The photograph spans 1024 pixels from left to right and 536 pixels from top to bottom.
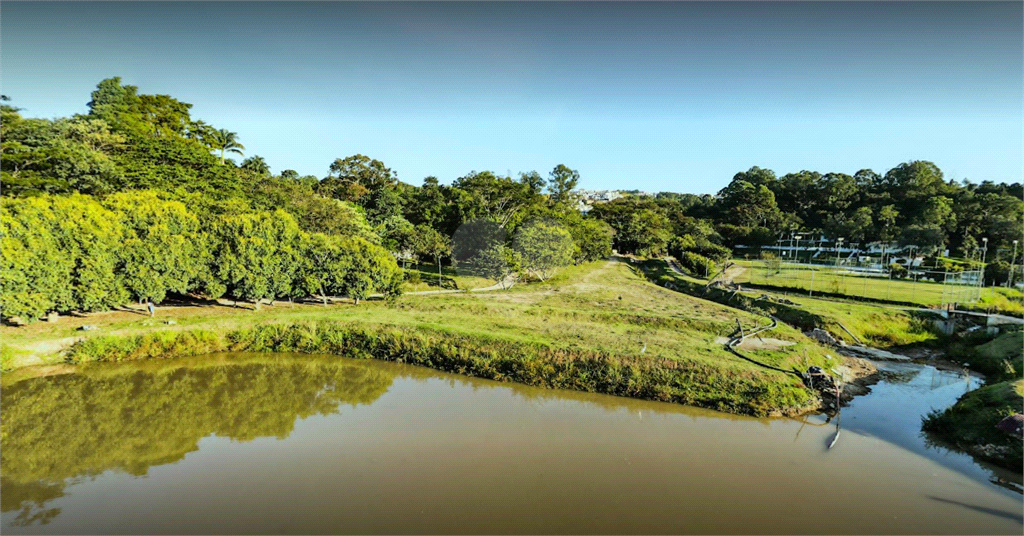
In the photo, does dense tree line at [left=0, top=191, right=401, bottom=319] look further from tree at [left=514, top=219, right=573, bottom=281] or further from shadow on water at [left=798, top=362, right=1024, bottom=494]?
shadow on water at [left=798, top=362, right=1024, bottom=494]

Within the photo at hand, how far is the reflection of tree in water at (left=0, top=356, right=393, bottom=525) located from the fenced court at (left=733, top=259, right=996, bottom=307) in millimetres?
36328

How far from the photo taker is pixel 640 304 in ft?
106

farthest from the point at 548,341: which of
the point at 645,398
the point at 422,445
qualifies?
the point at 422,445

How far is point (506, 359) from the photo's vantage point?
19.6m

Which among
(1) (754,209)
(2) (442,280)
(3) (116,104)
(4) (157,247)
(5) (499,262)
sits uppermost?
(3) (116,104)

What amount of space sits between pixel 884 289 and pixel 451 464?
1564 inches

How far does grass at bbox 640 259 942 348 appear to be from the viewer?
25.1m

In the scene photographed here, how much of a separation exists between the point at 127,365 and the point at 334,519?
15970 millimetres

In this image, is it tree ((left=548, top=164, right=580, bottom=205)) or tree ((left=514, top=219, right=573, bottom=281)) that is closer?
tree ((left=514, top=219, right=573, bottom=281))

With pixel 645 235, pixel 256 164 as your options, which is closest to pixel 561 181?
pixel 645 235

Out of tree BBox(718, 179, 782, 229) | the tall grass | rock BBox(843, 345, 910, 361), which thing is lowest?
rock BBox(843, 345, 910, 361)

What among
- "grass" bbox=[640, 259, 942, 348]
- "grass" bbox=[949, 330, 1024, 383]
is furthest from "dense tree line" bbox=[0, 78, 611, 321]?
"grass" bbox=[949, 330, 1024, 383]

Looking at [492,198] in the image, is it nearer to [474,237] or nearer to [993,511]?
[474,237]

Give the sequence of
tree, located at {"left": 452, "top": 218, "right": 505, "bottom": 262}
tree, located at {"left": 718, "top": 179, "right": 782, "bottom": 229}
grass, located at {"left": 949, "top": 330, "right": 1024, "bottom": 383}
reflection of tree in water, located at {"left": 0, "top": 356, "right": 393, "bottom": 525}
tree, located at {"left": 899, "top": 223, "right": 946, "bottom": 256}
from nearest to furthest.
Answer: reflection of tree in water, located at {"left": 0, "top": 356, "right": 393, "bottom": 525} → grass, located at {"left": 949, "top": 330, "right": 1024, "bottom": 383} → tree, located at {"left": 452, "top": 218, "right": 505, "bottom": 262} → tree, located at {"left": 899, "top": 223, "right": 946, "bottom": 256} → tree, located at {"left": 718, "top": 179, "right": 782, "bottom": 229}
